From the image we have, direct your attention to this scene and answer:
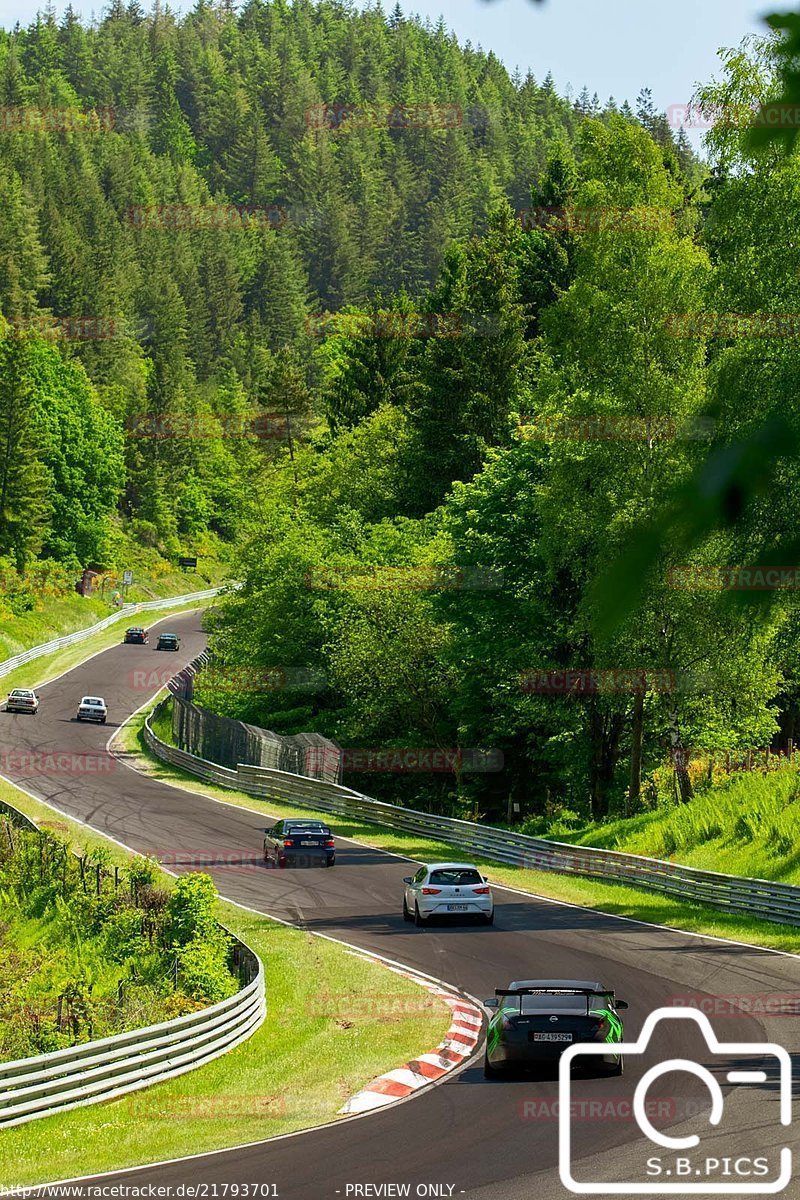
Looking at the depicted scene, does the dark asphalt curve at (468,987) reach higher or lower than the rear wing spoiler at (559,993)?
lower

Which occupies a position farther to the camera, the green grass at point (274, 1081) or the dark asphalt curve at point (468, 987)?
the green grass at point (274, 1081)

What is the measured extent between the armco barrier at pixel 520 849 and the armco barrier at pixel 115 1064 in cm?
1366

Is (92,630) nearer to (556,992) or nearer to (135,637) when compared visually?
(135,637)

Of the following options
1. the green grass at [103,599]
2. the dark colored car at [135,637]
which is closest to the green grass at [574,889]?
the green grass at [103,599]

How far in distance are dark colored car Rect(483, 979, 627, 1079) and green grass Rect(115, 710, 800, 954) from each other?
36.2 ft

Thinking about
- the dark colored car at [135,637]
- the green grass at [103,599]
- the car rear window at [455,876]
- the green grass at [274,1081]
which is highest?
the green grass at [274,1081]

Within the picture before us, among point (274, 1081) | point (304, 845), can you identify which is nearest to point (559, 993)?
point (274, 1081)

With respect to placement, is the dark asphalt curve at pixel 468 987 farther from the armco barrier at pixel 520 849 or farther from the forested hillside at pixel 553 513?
the forested hillside at pixel 553 513

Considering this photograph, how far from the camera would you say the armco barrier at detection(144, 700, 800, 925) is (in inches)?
1202

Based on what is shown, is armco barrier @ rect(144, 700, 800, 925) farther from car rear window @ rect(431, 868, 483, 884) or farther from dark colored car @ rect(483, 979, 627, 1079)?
dark colored car @ rect(483, 979, 627, 1079)

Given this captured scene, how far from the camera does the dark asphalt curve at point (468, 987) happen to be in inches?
505

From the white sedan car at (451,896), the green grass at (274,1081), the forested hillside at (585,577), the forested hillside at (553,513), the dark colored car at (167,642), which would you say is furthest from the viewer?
the dark colored car at (167,642)

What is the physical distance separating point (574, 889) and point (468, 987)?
42.6 ft

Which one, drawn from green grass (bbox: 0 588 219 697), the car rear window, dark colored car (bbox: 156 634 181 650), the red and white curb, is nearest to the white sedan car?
the car rear window
